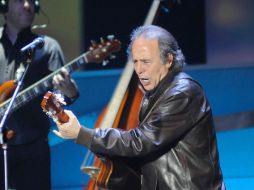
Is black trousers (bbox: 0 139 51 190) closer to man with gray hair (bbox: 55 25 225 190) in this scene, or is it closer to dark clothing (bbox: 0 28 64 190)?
dark clothing (bbox: 0 28 64 190)

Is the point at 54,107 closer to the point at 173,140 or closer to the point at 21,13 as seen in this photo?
the point at 173,140

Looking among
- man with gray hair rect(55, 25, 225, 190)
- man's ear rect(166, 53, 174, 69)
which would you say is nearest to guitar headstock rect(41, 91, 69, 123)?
man with gray hair rect(55, 25, 225, 190)

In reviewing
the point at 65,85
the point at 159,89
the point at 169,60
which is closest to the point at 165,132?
the point at 159,89

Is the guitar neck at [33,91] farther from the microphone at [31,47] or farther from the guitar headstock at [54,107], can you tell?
the guitar headstock at [54,107]

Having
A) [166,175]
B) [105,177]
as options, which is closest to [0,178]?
[105,177]

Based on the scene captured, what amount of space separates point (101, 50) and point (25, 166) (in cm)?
94

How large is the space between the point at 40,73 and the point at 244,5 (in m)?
2.16

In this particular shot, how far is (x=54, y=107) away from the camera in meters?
2.29

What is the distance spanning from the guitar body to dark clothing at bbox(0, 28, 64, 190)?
0.29 ft

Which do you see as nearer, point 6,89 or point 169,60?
point 169,60

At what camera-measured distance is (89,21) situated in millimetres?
5367

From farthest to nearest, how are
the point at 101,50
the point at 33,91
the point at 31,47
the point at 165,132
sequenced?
1. the point at 101,50
2. the point at 33,91
3. the point at 31,47
4. the point at 165,132

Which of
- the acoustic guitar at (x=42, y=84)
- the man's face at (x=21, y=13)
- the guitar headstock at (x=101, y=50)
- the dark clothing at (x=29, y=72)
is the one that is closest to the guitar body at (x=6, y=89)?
the acoustic guitar at (x=42, y=84)

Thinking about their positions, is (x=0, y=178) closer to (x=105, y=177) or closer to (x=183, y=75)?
(x=105, y=177)
